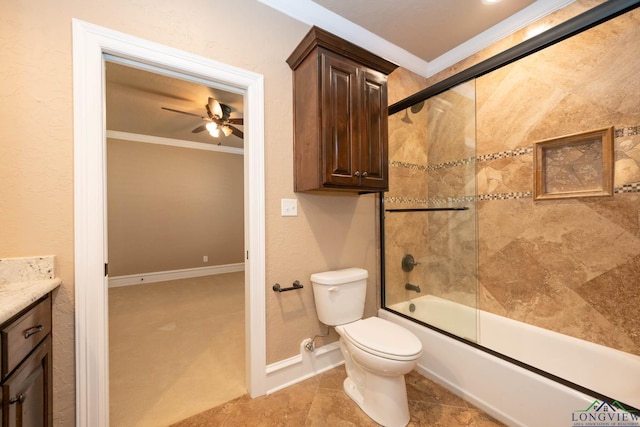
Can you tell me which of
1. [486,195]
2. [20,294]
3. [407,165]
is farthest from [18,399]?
[486,195]

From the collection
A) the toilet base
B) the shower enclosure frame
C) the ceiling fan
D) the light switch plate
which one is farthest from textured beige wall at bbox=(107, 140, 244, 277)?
the toilet base

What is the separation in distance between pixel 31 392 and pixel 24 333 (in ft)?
0.78

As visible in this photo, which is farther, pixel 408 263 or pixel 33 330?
pixel 408 263

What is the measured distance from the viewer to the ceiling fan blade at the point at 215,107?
8.30ft

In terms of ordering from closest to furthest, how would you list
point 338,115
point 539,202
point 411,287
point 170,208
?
point 338,115, point 539,202, point 411,287, point 170,208

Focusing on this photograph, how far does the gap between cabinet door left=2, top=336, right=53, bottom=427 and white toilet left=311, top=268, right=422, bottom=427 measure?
1302 mm

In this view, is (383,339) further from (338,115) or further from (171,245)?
(171,245)

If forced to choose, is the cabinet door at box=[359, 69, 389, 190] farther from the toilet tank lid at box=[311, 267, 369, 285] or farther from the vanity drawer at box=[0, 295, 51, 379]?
the vanity drawer at box=[0, 295, 51, 379]

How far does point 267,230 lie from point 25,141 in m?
1.16

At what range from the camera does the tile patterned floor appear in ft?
4.53

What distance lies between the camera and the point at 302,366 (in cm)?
175

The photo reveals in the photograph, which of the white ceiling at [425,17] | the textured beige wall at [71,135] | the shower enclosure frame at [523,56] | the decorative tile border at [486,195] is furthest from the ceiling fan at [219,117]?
the decorative tile border at [486,195]

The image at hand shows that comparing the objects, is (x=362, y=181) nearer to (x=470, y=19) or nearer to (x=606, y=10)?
(x=606, y=10)

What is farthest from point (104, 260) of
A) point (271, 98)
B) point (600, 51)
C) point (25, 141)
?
point (600, 51)
